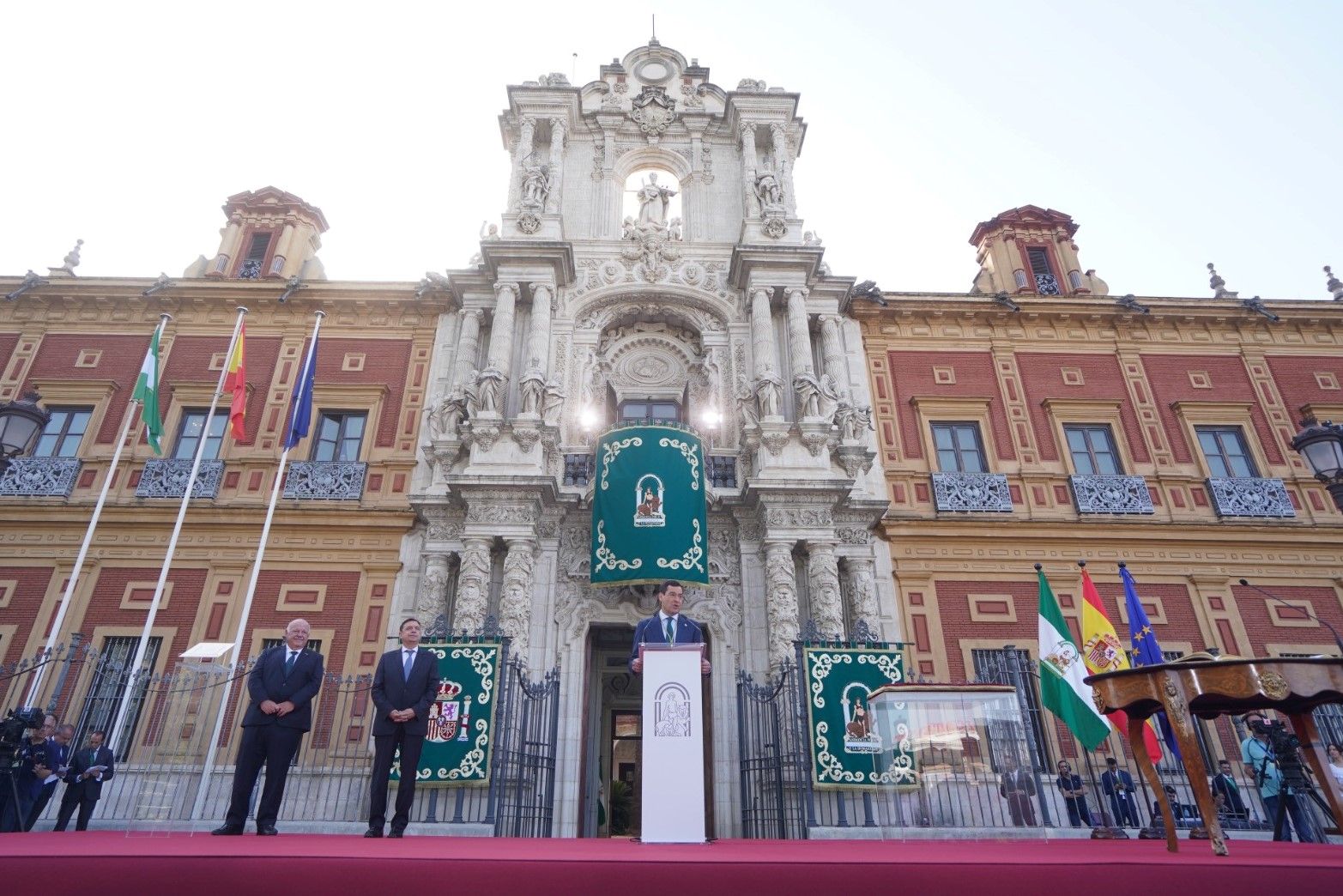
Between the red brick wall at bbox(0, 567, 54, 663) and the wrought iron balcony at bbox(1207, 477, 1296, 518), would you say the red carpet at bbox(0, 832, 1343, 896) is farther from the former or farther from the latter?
the wrought iron balcony at bbox(1207, 477, 1296, 518)

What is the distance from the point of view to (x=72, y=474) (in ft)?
45.4

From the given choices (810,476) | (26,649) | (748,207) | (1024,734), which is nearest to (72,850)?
(1024,734)

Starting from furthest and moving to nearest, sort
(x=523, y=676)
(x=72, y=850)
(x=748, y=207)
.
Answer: (x=748, y=207) → (x=523, y=676) → (x=72, y=850)

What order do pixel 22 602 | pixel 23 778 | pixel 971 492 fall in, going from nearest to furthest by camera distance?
pixel 23 778, pixel 22 602, pixel 971 492

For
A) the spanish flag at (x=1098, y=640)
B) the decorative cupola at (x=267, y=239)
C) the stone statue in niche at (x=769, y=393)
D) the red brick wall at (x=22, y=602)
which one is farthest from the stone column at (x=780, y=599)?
the decorative cupola at (x=267, y=239)

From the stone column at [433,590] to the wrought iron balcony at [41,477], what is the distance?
7.24 metres

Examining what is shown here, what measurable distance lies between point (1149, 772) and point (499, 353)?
38.1ft

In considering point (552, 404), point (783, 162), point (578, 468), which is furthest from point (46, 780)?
point (783, 162)

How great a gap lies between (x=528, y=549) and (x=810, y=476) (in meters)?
4.82

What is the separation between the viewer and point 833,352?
14836 mm

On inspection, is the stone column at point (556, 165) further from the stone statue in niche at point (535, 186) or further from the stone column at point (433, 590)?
the stone column at point (433, 590)

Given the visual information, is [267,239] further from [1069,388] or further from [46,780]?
[1069,388]

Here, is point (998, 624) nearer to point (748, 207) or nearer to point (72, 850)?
point (748, 207)

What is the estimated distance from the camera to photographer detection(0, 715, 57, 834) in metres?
8.12
